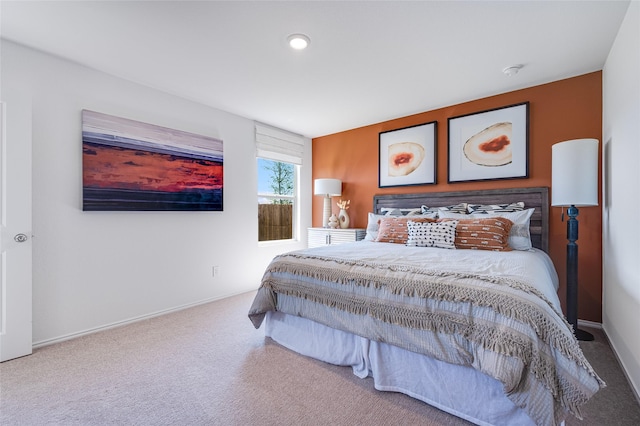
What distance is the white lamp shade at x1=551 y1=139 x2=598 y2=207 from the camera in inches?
93.9

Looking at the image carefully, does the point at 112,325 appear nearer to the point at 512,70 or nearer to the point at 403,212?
the point at 403,212

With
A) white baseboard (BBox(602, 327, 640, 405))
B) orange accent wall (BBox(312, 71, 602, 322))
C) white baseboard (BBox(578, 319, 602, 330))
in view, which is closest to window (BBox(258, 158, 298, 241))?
orange accent wall (BBox(312, 71, 602, 322))

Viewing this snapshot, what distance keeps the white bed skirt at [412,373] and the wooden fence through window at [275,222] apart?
217 cm

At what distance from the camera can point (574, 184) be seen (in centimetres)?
241

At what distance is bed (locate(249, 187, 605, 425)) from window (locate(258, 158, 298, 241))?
81.5 inches

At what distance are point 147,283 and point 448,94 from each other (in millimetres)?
3739

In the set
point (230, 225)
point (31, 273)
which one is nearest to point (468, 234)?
point (230, 225)

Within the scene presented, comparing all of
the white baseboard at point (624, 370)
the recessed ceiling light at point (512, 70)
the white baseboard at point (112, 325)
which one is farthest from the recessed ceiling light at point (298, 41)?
the white baseboard at point (624, 370)

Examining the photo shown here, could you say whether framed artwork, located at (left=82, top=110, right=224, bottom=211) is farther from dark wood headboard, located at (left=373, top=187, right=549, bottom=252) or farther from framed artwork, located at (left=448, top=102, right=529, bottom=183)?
framed artwork, located at (left=448, top=102, right=529, bottom=183)

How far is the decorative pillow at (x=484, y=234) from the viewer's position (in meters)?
2.60

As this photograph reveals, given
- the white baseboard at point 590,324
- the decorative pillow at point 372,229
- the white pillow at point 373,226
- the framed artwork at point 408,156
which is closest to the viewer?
the white baseboard at point 590,324

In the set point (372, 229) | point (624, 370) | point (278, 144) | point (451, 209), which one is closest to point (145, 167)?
point (278, 144)

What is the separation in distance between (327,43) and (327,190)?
92.7 inches

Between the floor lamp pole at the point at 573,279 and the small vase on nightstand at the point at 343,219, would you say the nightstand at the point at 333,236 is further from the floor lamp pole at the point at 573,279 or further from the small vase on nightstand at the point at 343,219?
the floor lamp pole at the point at 573,279
